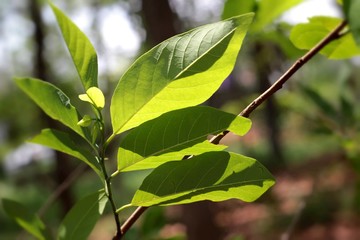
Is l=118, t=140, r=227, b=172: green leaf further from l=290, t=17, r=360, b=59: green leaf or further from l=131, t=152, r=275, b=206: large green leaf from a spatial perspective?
l=290, t=17, r=360, b=59: green leaf

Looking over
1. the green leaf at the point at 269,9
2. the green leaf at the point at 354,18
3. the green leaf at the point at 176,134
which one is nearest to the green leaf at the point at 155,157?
the green leaf at the point at 176,134

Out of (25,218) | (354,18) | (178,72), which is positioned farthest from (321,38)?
(25,218)

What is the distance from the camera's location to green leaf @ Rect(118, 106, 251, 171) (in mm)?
Answer: 350

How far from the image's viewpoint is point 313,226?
6.21 meters

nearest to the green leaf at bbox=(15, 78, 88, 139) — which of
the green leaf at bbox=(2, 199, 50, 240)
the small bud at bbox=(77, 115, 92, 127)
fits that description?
the small bud at bbox=(77, 115, 92, 127)

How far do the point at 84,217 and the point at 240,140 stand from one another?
9898 mm

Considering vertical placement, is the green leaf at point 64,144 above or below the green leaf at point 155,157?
above

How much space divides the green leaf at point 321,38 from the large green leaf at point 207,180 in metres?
0.16

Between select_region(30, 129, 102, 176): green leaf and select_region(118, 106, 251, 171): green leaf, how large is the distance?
0.8 inches

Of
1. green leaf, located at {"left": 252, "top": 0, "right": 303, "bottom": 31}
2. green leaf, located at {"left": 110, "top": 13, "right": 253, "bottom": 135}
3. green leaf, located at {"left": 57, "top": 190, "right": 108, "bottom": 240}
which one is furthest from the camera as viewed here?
green leaf, located at {"left": 252, "top": 0, "right": 303, "bottom": 31}

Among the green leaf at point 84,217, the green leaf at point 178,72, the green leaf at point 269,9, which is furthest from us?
the green leaf at point 269,9

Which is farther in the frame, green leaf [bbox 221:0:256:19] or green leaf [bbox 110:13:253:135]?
green leaf [bbox 221:0:256:19]

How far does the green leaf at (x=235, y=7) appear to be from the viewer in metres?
0.55

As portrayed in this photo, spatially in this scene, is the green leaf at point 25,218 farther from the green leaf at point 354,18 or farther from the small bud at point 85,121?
the green leaf at point 354,18
